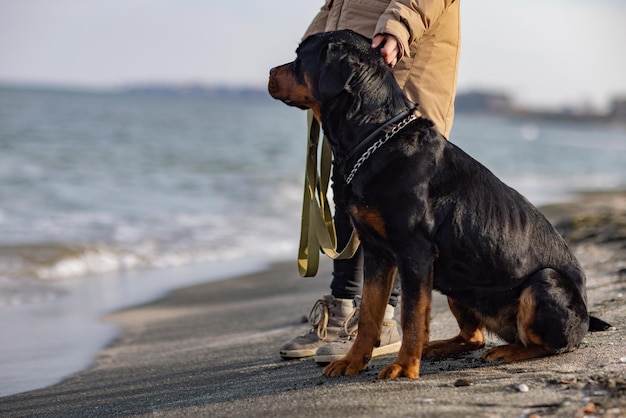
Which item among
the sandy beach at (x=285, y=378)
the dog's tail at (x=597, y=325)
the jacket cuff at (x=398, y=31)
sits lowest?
the sandy beach at (x=285, y=378)

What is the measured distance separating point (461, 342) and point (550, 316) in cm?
68

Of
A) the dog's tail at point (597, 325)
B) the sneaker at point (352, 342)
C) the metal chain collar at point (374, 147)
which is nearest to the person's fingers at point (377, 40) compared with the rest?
the metal chain collar at point (374, 147)

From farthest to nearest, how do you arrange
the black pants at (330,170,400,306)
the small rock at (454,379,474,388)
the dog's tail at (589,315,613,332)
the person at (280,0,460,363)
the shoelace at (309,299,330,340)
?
1. the shoelace at (309,299,330,340)
2. the black pants at (330,170,400,306)
3. the dog's tail at (589,315,613,332)
4. the person at (280,0,460,363)
5. the small rock at (454,379,474,388)

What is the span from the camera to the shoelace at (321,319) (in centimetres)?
454

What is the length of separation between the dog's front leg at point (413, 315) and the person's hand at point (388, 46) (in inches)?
38.2

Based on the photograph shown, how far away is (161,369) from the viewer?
4797 mm

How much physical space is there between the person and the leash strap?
0.12 metres

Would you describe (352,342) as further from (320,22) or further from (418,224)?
(320,22)

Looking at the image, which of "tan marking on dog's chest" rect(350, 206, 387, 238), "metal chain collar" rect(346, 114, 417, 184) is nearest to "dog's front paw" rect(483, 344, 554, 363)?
"tan marking on dog's chest" rect(350, 206, 387, 238)

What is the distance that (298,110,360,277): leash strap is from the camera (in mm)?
4289

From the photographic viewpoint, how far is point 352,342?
14.2 ft

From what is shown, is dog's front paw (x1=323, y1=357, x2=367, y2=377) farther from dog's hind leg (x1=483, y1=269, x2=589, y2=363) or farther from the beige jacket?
the beige jacket

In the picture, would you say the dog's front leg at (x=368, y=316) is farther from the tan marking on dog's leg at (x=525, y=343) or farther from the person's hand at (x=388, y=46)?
the person's hand at (x=388, y=46)

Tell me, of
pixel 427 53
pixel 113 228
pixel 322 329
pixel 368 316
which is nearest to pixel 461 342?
pixel 368 316
